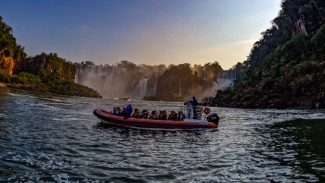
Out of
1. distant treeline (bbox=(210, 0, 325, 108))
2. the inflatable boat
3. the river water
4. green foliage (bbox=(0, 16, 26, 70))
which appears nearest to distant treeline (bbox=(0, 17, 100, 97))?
green foliage (bbox=(0, 16, 26, 70))

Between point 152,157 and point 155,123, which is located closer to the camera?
point 152,157

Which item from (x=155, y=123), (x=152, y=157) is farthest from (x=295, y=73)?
(x=152, y=157)

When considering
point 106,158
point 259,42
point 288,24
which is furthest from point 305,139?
point 259,42

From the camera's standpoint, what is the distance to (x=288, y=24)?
127m

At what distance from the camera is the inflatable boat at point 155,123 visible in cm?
3025

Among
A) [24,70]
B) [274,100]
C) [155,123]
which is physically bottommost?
[155,123]

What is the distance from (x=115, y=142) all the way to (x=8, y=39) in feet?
489

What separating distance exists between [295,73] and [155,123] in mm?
57890

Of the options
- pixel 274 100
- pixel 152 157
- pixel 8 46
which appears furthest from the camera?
pixel 8 46

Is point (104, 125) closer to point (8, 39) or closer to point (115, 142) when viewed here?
point (115, 142)

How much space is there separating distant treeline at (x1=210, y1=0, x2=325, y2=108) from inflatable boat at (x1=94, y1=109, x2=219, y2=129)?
40.8 meters

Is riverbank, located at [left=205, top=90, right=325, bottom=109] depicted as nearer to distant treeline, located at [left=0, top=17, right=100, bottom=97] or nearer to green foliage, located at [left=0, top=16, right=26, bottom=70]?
distant treeline, located at [left=0, top=17, right=100, bottom=97]

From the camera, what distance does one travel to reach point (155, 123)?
99.0ft

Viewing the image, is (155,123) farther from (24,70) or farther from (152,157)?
(24,70)
